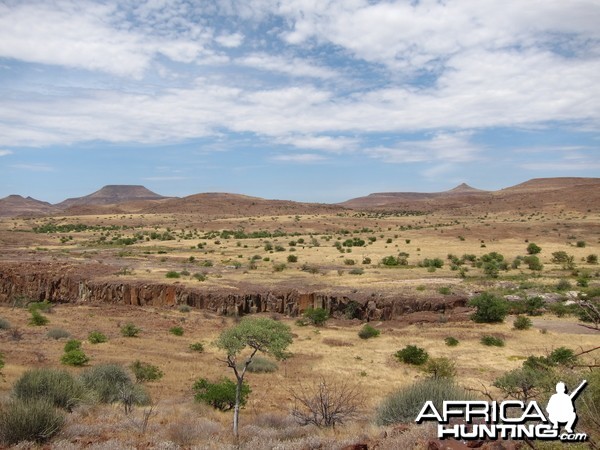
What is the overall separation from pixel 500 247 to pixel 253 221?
214 feet

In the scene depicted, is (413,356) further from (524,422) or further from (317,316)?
(524,422)

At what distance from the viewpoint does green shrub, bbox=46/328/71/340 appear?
24.1 meters

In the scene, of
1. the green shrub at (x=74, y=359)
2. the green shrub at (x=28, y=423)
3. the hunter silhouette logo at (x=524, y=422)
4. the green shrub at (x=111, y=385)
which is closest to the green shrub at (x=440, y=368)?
the green shrub at (x=111, y=385)

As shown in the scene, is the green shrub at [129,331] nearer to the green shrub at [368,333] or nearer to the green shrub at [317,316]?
the green shrub at [317,316]

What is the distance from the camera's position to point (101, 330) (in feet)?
87.4

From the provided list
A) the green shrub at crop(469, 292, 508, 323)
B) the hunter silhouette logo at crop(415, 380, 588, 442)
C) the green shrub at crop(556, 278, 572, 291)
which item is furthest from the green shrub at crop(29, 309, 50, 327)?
the green shrub at crop(556, 278, 572, 291)

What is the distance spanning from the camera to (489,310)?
88.3ft

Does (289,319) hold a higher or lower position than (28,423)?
lower

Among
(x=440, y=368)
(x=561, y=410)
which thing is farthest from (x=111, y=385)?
(x=561, y=410)

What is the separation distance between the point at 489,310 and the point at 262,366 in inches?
567

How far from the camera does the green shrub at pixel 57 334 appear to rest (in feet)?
79.1

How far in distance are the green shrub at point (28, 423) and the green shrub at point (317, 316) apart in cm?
2104

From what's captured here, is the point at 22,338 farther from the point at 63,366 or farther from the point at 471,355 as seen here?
the point at 471,355

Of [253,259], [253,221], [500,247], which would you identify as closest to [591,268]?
[500,247]
